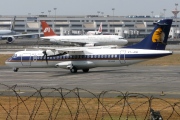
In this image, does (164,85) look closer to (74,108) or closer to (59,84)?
(59,84)

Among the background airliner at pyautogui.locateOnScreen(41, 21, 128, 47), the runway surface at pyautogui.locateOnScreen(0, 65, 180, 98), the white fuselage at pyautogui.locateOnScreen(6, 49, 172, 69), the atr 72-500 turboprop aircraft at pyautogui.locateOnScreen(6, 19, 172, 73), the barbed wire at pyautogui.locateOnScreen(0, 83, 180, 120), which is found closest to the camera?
the barbed wire at pyautogui.locateOnScreen(0, 83, 180, 120)

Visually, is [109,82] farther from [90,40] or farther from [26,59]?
[90,40]

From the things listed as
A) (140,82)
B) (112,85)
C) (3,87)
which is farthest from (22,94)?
(140,82)

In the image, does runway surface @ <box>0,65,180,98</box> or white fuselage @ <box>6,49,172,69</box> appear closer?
runway surface @ <box>0,65,180,98</box>

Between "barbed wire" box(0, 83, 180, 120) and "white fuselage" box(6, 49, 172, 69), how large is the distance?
A: 1560cm

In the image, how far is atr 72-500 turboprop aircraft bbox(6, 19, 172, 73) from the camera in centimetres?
5556

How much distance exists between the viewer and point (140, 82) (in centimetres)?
4722

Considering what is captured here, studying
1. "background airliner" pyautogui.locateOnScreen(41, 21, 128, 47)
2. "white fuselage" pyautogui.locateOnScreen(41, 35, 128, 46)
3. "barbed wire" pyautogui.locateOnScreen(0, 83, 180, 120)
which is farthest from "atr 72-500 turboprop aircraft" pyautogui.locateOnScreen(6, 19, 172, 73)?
"white fuselage" pyautogui.locateOnScreen(41, 35, 128, 46)

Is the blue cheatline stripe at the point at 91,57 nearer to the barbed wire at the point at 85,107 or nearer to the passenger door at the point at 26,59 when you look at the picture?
the passenger door at the point at 26,59

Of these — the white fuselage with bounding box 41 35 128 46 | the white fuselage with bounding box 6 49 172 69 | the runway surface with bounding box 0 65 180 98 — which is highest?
the white fuselage with bounding box 6 49 172 69

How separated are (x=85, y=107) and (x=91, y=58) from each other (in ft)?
86.8

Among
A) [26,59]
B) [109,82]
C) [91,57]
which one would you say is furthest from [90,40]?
[109,82]

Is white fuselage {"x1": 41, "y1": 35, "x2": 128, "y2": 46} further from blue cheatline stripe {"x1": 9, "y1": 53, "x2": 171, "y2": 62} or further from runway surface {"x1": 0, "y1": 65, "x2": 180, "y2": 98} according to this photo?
runway surface {"x1": 0, "y1": 65, "x2": 180, "y2": 98}

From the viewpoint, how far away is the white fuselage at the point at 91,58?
5534 cm
